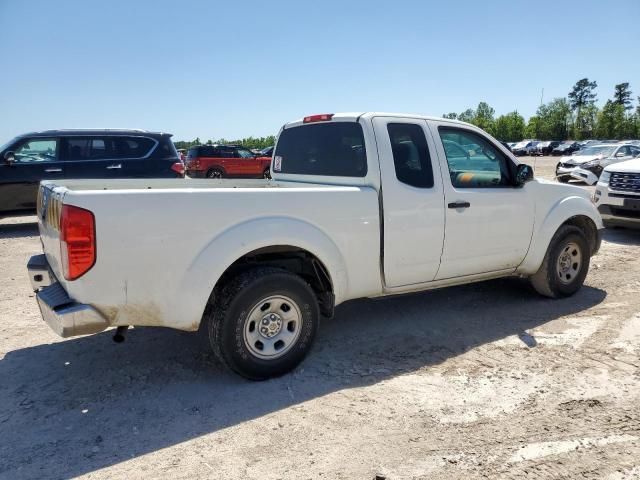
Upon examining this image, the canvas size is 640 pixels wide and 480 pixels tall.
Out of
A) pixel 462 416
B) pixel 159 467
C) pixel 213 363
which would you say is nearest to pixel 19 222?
pixel 213 363

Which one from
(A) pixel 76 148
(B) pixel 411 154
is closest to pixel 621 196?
(B) pixel 411 154

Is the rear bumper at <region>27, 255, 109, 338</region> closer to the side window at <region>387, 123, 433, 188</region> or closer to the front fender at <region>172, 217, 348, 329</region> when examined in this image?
the front fender at <region>172, 217, 348, 329</region>

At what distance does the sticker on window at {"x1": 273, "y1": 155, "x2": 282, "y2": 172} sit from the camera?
4945 mm

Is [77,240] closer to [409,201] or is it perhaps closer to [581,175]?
[409,201]

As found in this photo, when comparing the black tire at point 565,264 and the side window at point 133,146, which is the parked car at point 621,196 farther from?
the side window at point 133,146

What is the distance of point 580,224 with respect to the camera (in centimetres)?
545

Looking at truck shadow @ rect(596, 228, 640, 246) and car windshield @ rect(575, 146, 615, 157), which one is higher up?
car windshield @ rect(575, 146, 615, 157)

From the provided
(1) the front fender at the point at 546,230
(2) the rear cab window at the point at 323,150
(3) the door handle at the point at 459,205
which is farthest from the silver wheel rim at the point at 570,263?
(2) the rear cab window at the point at 323,150

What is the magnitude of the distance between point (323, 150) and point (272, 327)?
1.76 metres

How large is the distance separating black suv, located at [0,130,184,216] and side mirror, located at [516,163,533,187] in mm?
7660

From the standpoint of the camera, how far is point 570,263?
533 centimetres

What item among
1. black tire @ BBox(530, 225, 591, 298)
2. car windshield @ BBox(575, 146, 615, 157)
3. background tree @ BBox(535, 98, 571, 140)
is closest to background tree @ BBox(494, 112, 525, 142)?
background tree @ BBox(535, 98, 571, 140)

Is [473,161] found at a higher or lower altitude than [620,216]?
higher

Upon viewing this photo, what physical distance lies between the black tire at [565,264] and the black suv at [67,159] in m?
7.84
